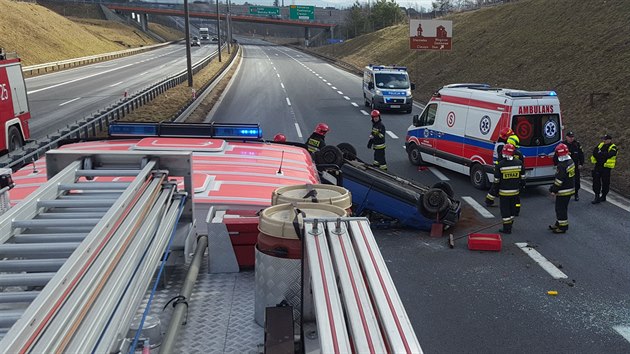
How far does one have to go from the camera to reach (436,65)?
45406mm

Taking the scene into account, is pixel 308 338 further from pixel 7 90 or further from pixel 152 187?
pixel 7 90

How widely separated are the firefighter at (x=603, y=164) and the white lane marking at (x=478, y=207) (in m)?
2.89

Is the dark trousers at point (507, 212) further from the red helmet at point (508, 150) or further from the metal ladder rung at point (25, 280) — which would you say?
the metal ladder rung at point (25, 280)

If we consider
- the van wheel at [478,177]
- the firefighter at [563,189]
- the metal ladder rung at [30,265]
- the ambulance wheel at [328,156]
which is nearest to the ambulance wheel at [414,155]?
the van wheel at [478,177]

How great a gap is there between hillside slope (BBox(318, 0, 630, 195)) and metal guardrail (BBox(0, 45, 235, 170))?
563 inches

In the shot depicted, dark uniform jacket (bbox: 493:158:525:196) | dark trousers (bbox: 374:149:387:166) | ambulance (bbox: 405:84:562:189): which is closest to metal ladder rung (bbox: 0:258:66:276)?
dark uniform jacket (bbox: 493:158:525:196)

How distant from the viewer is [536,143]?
47.1 ft

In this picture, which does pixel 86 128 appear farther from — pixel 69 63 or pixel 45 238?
pixel 69 63

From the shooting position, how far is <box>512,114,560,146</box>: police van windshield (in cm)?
1432

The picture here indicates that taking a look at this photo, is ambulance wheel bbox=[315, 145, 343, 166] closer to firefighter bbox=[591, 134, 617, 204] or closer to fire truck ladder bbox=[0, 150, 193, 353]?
firefighter bbox=[591, 134, 617, 204]

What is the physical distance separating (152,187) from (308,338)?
59.1 inches

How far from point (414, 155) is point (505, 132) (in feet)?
14.1

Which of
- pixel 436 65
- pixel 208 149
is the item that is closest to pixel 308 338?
pixel 208 149

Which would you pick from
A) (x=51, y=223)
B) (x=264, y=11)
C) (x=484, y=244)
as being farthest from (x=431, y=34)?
(x=264, y=11)
